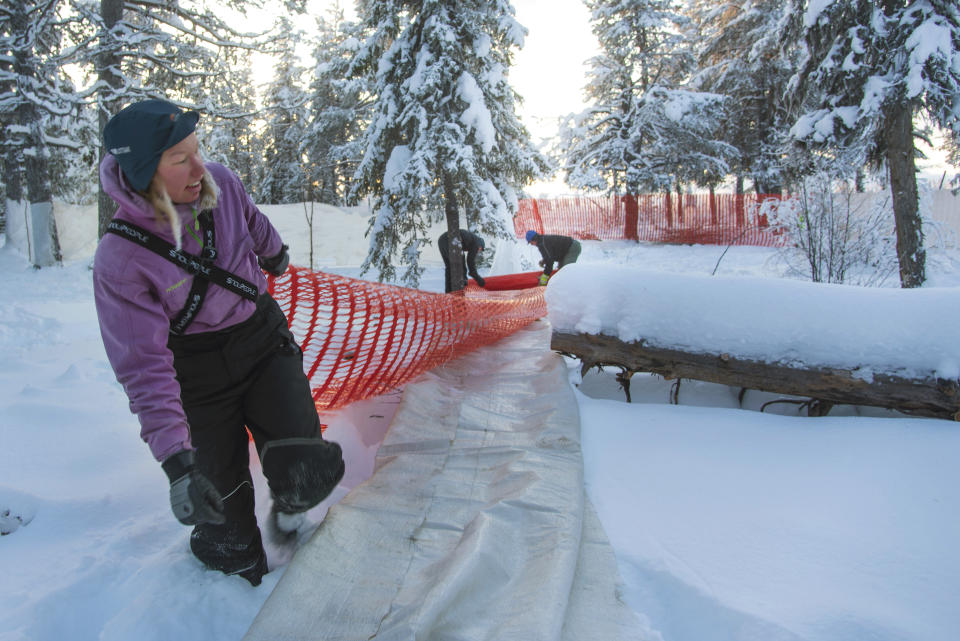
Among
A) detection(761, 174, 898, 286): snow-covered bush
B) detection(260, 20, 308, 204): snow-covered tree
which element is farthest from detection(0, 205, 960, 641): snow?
detection(260, 20, 308, 204): snow-covered tree

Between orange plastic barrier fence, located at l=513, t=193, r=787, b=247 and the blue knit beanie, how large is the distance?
51.1 ft

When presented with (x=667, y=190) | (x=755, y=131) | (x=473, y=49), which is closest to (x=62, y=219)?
(x=473, y=49)

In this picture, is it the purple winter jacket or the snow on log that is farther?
the snow on log

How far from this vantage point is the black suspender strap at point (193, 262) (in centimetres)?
149

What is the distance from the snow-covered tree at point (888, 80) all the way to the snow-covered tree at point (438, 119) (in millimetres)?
4967

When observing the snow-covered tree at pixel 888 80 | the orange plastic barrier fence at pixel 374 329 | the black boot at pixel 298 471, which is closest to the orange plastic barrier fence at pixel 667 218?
the snow-covered tree at pixel 888 80

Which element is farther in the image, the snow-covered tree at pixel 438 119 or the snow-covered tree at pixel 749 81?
the snow-covered tree at pixel 749 81

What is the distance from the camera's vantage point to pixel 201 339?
5.72 feet

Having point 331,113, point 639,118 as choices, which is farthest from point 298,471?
point 639,118

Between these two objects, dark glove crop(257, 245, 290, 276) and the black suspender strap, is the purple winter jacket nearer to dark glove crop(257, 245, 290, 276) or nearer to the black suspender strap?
the black suspender strap

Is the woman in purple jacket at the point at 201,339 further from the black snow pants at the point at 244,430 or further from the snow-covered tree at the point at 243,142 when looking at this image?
the snow-covered tree at the point at 243,142

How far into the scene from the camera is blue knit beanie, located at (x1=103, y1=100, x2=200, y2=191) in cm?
142

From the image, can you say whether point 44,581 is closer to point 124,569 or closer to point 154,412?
point 124,569

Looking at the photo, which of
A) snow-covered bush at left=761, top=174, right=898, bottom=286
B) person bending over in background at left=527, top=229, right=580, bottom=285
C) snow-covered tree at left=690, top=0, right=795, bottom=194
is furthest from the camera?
snow-covered tree at left=690, top=0, right=795, bottom=194
